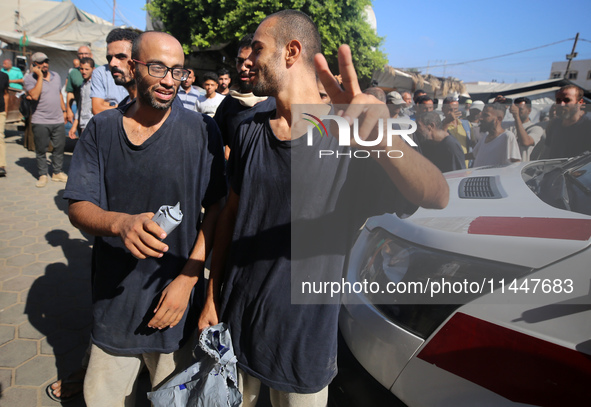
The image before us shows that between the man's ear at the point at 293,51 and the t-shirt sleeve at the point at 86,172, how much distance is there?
89 centimetres

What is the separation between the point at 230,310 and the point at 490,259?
40.6 inches

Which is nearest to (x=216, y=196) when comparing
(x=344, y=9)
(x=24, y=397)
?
(x=24, y=397)

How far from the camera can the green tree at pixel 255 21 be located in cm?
1135

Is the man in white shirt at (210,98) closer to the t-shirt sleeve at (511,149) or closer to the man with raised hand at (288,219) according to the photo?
the t-shirt sleeve at (511,149)

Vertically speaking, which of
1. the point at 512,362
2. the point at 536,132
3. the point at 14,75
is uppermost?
the point at 14,75

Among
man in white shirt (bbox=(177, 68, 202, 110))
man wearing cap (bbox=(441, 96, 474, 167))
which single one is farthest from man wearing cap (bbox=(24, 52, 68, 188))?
man wearing cap (bbox=(441, 96, 474, 167))

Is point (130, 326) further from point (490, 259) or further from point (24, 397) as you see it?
point (490, 259)

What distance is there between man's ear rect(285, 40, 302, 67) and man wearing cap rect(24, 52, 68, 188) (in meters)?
6.45

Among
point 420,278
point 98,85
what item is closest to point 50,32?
point 98,85

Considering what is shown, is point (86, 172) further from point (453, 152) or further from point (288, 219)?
point (453, 152)

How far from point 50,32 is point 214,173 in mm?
17999

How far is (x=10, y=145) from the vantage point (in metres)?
10.1

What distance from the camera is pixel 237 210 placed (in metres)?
1.66

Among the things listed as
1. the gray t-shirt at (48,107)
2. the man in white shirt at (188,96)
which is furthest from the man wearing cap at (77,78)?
the man in white shirt at (188,96)
